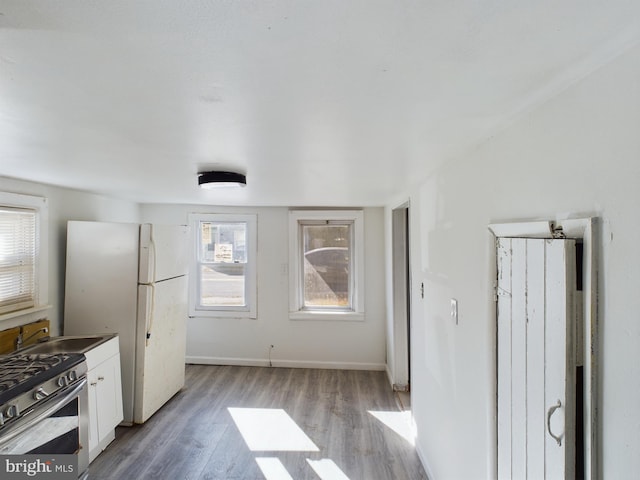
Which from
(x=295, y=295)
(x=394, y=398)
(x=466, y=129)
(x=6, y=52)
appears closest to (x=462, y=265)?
(x=466, y=129)

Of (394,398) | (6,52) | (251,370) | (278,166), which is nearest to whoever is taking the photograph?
(6,52)

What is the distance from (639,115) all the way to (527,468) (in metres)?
1.02

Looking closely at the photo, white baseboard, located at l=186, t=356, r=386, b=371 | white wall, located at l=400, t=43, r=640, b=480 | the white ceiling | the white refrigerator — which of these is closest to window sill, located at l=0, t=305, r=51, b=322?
the white refrigerator

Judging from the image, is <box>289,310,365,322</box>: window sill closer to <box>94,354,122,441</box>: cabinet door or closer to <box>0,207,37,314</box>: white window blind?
<box>94,354,122,441</box>: cabinet door

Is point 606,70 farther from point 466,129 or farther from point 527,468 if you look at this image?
point 527,468

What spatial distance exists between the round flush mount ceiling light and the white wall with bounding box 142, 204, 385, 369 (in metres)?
2.20

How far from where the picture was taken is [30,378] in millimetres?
1715

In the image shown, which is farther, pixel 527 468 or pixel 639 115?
pixel 527 468

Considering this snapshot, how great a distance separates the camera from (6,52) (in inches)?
25.8

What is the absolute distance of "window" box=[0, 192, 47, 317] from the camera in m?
2.24

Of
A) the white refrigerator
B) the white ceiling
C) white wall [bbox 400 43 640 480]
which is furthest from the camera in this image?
the white refrigerator

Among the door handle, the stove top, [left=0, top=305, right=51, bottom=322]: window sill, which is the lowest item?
the stove top

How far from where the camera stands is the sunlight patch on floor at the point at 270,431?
251cm

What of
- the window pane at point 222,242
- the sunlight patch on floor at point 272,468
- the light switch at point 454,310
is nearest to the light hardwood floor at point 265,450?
the sunlight patch on floor at point 272,468
